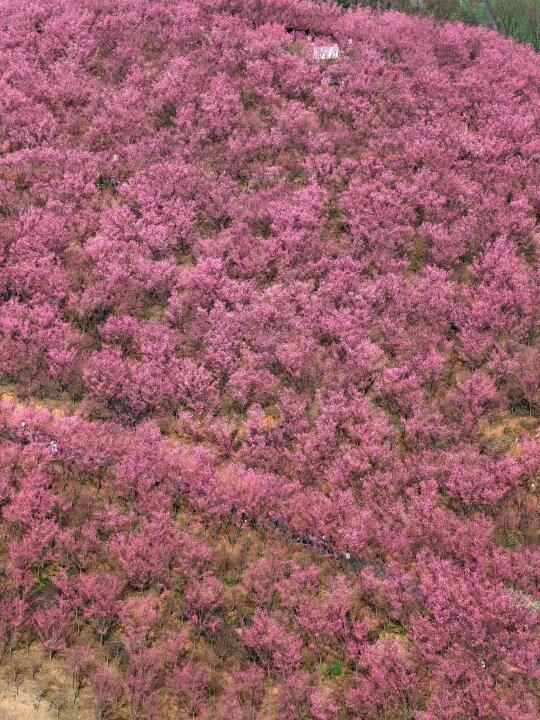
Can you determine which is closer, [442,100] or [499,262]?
[499,262]

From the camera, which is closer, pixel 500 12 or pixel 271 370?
pixel 271 370

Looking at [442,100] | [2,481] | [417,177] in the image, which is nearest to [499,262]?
[417,177]

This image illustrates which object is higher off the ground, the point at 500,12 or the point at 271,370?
the point at 500,12

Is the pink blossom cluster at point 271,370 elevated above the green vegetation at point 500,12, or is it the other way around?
the green vegetation at point 500,12

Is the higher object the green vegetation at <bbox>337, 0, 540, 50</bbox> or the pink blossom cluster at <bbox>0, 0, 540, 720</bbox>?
the green vegetation at <bbox>337, 0, 540, 50</bbox>

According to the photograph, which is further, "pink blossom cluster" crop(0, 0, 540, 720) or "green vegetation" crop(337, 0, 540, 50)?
"green vegetation" crop(337, 0, 540, 50)

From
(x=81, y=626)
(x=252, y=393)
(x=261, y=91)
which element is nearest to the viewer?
(x=81, y=626)

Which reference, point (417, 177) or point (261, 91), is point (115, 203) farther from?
point (417, 177)

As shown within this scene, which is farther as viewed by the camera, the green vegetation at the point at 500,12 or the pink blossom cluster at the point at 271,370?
the green vegetation at the point at 500,12
